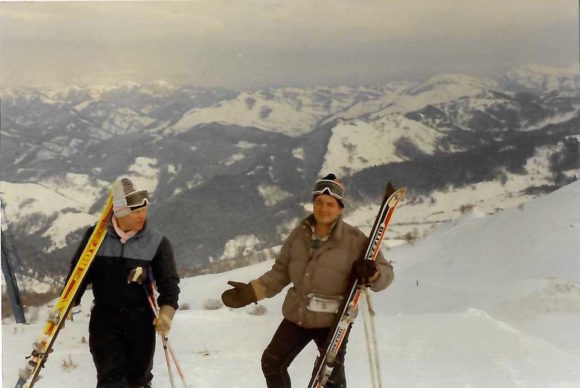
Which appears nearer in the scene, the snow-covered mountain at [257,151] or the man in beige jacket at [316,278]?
the man in beige jacket at [316,278]

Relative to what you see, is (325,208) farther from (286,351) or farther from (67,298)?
(67,298)

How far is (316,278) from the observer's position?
8.81ft

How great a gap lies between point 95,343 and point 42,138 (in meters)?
39.1

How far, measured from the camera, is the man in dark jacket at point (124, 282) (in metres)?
2.73

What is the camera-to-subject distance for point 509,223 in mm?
10312

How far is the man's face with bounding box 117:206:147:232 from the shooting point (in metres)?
2.73

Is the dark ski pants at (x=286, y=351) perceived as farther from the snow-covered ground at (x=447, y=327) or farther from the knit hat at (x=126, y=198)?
the snow-covered ground at (x=447, y=327)

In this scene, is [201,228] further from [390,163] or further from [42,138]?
[42,138]

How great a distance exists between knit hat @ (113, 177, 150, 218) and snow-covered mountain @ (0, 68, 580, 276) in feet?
40.6

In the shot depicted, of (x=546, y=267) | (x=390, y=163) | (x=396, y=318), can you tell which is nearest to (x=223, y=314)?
(x=396, y=318)

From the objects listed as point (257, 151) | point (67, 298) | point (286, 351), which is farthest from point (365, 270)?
point (257, 151)

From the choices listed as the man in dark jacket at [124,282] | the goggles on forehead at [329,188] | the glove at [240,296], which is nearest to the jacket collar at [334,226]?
the goggles on forehead at [329,188]

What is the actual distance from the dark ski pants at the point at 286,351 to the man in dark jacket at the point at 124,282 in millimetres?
523

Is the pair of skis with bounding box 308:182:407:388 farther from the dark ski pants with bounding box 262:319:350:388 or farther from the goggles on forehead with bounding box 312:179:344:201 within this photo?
the goggles on forehead with bounding box 312:179:344:201
